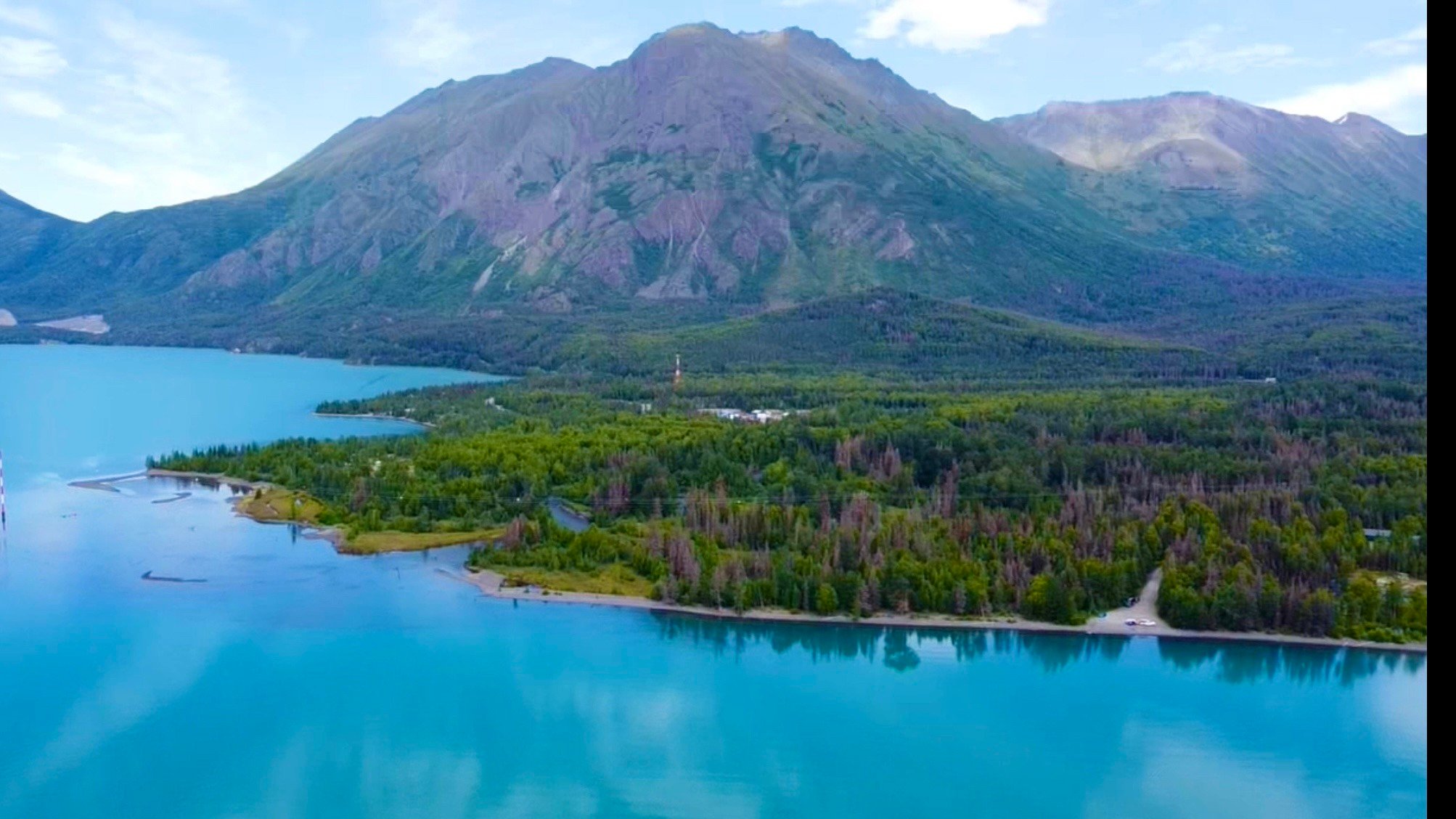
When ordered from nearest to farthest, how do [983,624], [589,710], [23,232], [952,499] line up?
[589,710], [983,624], [952,499], [23,232]

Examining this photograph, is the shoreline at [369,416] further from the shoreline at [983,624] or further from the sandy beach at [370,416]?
the shoreline at [983,624]

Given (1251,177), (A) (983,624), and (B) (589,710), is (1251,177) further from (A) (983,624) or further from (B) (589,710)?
(B) (589,710)

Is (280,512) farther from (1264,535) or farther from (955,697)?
(1264,535)

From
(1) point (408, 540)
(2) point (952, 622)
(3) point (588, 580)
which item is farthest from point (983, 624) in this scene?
(1) point (408, 540)

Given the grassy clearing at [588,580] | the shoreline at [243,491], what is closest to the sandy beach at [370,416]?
the shoreline at [243,491]

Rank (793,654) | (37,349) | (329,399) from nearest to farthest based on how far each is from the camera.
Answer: (793,654) → (329,399) → (37,349)

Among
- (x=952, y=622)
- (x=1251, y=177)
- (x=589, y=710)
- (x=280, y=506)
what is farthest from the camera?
(x=1251, y=177)

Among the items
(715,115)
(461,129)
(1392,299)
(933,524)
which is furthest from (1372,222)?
(933,524)

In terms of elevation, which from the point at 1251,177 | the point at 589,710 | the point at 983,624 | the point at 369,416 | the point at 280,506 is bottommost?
the point at 589,710

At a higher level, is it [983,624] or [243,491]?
[243,491]
